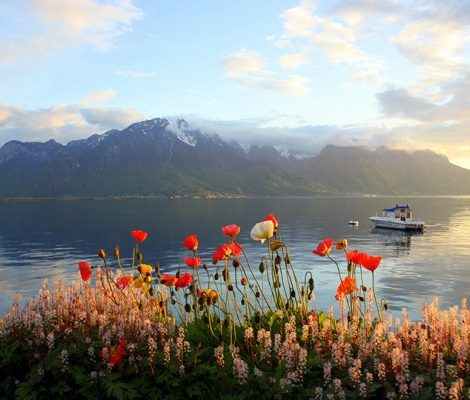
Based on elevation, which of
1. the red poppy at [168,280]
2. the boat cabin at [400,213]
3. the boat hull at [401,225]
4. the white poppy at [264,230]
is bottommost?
the boat hull at [401,225]

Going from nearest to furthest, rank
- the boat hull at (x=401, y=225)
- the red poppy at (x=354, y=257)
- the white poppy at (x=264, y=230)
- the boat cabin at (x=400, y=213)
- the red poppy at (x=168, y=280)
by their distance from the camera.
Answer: the red poppy at (x=354, y=257)
the white poppy at (x=264, y=230)
the red poppy at (x=168, y=280)
the boat hull at (x=401, y=225)
the boat cabin at (x=400, y=213)

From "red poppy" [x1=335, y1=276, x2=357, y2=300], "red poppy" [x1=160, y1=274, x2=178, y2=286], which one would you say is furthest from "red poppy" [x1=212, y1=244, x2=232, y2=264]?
"red poppy" [x1=335, y1=276, x2=357, y2=300]

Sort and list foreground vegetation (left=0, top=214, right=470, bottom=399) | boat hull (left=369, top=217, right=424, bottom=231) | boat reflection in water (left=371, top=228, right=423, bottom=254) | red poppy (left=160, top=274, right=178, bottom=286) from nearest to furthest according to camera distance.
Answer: foreground vegetation (left=0, top=214, right=470, bottom=399) → red poppy (left=160, top=274, right=178, bottom=286) → boat reflection in water (left=371, top=228, right=423, bottom=254) → boat hull (left=369, top=217, right=424, bottom=231)

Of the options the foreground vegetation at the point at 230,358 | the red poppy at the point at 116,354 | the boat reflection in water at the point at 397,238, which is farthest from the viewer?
the boat reflection in water at the point at 397,238

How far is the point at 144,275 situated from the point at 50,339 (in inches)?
74.1

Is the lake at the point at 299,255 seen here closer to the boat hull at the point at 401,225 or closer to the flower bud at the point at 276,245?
the boat hull at the point at 401,225

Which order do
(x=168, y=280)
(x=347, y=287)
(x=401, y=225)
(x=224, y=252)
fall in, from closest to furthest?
(x=347, y=287)
(x=224, y=252)
(x=168, y=280)
(x=401, y=225)

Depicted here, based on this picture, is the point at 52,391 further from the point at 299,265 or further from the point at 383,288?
the point at 299,265

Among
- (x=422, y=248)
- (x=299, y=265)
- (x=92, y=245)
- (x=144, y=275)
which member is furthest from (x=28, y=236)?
(x=144, y=275)

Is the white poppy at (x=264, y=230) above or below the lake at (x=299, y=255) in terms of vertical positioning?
above

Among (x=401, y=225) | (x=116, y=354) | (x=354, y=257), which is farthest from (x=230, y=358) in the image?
(x=401, y=225)

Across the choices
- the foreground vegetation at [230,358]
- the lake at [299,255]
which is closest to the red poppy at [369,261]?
the foreground vegetation at [230,358]

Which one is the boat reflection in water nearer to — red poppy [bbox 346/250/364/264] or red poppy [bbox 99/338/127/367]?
red poppy [bbox 346/250/364/264]

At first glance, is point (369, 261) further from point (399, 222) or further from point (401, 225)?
point (399, 222)
